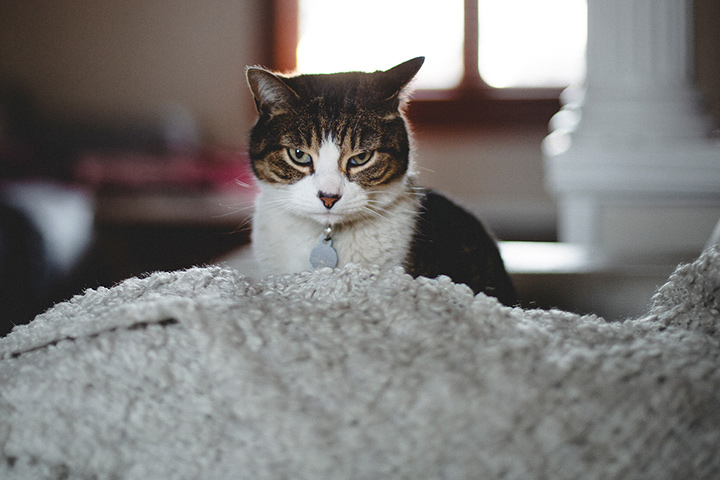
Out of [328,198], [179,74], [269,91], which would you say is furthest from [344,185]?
[179,74]

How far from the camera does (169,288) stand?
0.43 meters

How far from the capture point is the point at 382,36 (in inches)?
171

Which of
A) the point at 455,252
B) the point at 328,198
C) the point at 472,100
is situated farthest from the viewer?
the point at 472,100

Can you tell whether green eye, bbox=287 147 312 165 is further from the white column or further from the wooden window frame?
the wooden window frame

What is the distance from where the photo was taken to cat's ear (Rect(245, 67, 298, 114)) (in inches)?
34.7

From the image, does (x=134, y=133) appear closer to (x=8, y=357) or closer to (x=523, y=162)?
(x=523, y=162)

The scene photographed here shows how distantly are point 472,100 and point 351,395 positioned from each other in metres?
4.18

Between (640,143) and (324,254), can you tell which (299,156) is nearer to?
(324,254)

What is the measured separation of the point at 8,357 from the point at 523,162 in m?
4.28

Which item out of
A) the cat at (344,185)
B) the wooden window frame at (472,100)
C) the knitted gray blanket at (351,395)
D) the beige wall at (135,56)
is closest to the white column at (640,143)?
the cat at (344,185)

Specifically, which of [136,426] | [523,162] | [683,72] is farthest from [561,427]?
[523,162]

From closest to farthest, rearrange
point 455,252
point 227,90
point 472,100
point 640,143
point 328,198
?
point 328,198 < point 455,252 < point 640,143 < point 472,100 < point 227,90

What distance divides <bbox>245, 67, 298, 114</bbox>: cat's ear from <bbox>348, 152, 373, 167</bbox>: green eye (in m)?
0.13

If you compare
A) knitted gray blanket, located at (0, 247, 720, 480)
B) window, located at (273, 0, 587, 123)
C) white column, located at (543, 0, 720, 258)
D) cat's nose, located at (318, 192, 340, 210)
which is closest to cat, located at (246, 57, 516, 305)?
cat's nose, located at (318, 192, 340, 210)
